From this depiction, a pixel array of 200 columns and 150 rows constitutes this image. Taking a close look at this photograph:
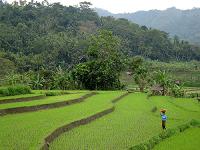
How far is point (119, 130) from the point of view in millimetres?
14656

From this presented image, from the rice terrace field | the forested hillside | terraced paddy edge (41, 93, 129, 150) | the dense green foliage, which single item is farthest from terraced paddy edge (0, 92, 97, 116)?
the forested hillside

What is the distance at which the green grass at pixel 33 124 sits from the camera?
10.9m

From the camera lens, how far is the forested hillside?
61.9 m

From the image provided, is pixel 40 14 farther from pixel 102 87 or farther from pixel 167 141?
pixel 167 141

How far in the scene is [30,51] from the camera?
66.8 m

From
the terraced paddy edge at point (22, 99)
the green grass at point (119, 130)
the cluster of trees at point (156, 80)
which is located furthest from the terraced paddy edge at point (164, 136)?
the cluster of trees at point (156, 80)

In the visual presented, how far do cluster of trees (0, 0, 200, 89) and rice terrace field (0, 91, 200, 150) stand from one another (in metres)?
17.7

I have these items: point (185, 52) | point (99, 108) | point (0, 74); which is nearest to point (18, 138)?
point (99, 108)

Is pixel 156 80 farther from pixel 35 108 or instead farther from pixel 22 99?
pixel 35 108

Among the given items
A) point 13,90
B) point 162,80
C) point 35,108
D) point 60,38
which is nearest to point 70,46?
point 60,38

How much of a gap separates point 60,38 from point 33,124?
5646 centimetres

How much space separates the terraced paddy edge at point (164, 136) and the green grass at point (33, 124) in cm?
300

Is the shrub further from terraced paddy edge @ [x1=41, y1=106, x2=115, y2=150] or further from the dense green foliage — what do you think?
the dense green foliage

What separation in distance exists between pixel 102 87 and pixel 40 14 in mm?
49898
